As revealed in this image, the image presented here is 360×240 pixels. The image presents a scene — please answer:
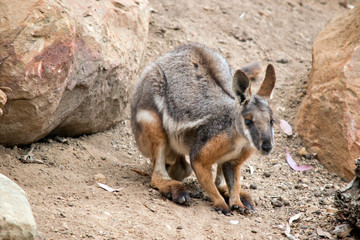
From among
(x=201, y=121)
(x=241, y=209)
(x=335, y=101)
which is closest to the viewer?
(x=241, y=209)

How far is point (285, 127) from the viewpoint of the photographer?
7.82 metres

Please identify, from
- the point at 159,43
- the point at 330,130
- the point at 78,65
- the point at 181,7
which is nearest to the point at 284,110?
the point at 330,130

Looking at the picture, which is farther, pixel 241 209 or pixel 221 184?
pixel 221 184

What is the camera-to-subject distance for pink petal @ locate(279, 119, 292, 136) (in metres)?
7.73

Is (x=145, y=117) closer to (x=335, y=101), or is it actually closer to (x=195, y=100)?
(x=195, y=100)

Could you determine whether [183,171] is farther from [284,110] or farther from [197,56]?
[284,110]

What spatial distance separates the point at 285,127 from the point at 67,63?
3.84 metres

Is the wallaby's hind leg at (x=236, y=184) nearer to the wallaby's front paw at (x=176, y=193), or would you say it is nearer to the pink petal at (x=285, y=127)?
the wallaby's front paw at (x=176, y=193)

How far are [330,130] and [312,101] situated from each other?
22.1 inches

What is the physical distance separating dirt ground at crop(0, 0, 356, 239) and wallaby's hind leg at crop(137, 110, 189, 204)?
174mm

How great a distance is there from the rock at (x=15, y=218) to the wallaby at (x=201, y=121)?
2289 millimetres

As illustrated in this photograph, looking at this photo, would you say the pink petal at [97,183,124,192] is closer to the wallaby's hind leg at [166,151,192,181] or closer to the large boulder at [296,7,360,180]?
the wallaby's hind leg at [166,151,192,181]

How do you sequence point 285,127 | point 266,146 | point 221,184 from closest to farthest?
point 266,146, point 221,184, point 285,127

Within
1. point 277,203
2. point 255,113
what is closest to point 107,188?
point 255,113
